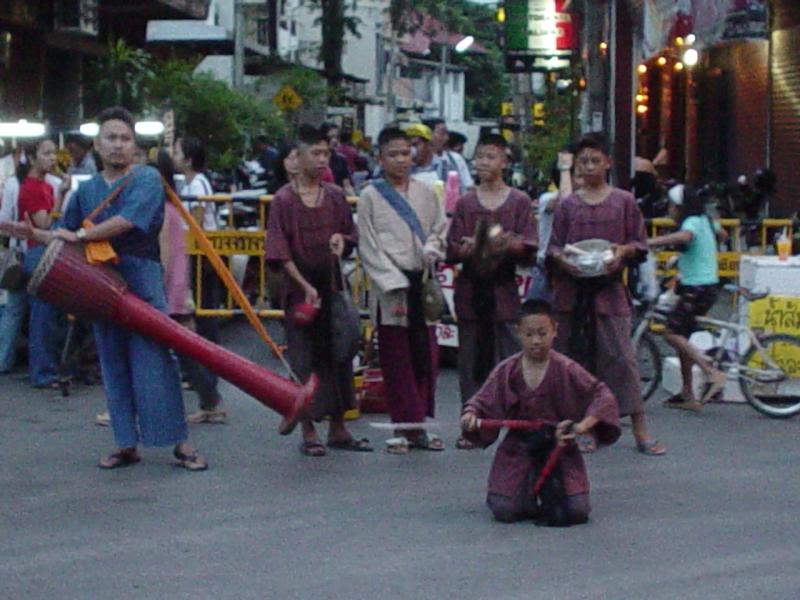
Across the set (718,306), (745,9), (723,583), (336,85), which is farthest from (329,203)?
(336,85)

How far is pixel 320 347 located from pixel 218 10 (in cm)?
3972

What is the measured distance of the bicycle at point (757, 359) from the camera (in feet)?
38.9

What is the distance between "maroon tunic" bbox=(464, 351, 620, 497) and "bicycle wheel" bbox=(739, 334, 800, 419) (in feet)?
11.6

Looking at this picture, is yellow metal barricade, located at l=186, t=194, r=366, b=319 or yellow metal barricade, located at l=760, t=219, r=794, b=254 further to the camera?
yellow metal barricade, located at l=760, t=219, r=794, b=254

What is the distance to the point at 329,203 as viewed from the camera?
10492 mm

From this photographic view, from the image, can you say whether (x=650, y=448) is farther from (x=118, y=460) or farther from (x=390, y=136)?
(x=118, y=460)

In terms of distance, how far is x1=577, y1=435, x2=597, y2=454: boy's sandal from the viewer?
28.2ft

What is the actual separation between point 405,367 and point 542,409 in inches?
77.7

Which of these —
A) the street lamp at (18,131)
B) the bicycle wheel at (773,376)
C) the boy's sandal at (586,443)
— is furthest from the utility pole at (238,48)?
the boy's sandal at (586,443)

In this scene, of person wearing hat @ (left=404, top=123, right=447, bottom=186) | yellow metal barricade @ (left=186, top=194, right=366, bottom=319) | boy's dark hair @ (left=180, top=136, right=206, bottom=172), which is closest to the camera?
boy's dark hair @ (left=180, top=136, right=206, bottom=172)

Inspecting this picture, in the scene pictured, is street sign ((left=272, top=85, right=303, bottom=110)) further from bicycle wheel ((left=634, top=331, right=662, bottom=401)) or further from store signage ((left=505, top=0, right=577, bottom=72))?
bicycle wheel ((left=634, top=331, right=662, bottom=401))

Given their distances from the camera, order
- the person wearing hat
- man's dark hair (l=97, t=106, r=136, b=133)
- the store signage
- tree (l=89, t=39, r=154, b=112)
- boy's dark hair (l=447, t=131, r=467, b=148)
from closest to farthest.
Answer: man's dark hair (l=97, t=106, r=136, b=133)
the person wearing hat
boy's dark hair (l=447, t=131, r=467, b=148)
tree (l=89, t=39, r=154, b=112)
the store signage

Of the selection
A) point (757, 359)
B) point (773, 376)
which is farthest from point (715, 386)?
point (773, 376)

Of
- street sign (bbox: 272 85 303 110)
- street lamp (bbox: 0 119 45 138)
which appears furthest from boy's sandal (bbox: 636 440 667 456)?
street sign (bbox: 272 85 303 110)
